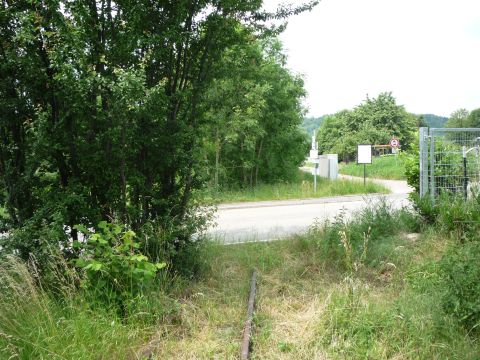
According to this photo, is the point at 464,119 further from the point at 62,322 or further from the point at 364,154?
the point at 62,322

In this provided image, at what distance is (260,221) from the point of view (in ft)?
40.1

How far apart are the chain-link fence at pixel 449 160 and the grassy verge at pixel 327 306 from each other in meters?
1.79

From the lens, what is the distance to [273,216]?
1320 cm

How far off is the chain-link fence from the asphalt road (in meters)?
0.96

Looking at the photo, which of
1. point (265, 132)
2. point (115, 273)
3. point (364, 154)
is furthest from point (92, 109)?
point (364, 154)

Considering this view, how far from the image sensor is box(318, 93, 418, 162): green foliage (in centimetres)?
6631

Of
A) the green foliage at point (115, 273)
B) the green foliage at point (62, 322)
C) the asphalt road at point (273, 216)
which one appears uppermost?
the green foliage at point (115, 273)

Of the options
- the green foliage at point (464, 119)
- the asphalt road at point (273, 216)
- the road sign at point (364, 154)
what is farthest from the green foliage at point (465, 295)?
the green foliage at point (464, 119)

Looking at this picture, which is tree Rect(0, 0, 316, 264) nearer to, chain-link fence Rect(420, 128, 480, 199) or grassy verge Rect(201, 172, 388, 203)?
chain-link fence Rect(420, 128, 480, 199)

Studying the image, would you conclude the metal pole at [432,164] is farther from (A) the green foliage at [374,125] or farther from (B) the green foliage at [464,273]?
(A) the green foliage at [374,125]

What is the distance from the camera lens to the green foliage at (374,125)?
66.3 metres

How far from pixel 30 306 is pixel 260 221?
27.6 ft

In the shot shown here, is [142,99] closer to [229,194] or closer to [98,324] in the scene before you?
[98,324]

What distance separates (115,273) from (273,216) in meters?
8.93
